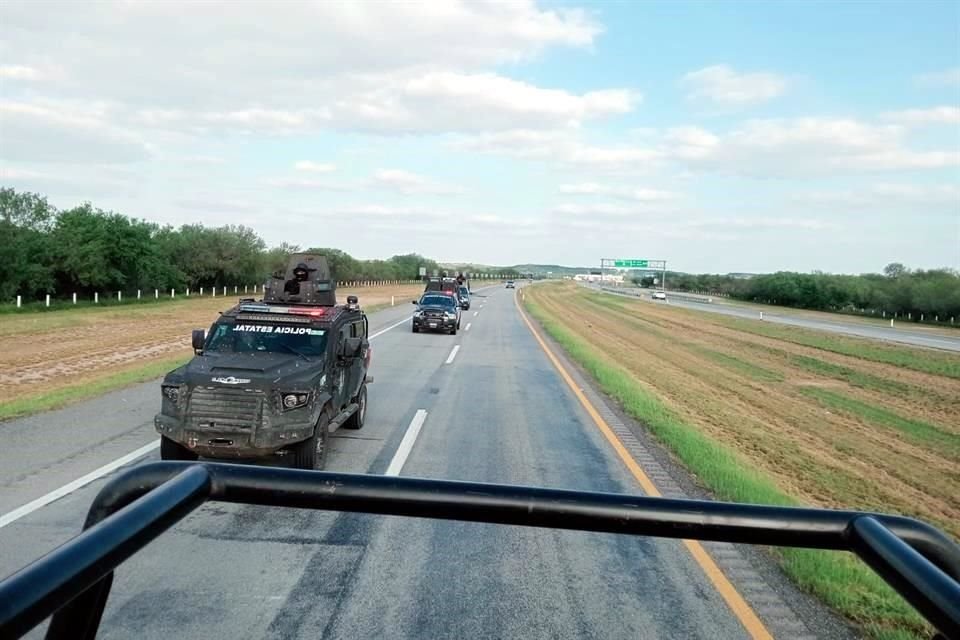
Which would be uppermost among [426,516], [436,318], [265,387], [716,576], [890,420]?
[426,516]

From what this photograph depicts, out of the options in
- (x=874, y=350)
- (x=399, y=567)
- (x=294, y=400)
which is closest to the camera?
(x=399, y=567)

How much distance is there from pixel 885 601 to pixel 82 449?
30.6 feet

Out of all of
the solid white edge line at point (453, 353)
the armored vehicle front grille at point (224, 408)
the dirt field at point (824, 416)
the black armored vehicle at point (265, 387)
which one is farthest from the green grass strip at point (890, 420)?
the armored vehicle front grille at point (224, 408)

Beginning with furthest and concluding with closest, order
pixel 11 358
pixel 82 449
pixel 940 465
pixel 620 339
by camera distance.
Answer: pixel 620 339 → pixel 11 358 → pixel 940 465 → pixel 82 449

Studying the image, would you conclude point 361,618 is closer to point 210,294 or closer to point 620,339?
point 620,339

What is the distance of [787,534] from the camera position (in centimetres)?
173

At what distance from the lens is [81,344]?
91.6ft

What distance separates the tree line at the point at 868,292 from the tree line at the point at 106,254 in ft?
182

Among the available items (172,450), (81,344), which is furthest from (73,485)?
(81,344)

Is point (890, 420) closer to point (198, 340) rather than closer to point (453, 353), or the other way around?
point (453, 353)

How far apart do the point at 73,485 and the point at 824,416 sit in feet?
48.6

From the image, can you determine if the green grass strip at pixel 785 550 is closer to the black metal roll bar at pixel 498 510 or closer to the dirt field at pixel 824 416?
the black metal roll bar at pixel 498 510

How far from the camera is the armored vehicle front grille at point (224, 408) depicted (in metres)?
8.72

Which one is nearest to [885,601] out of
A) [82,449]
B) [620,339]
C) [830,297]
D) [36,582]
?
[36,582]
